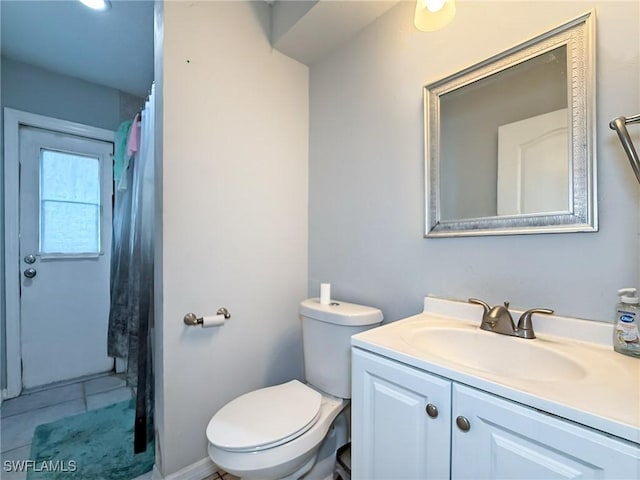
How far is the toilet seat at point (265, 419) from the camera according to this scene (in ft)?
3.21

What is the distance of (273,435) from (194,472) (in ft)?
2.07

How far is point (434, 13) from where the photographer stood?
102cm

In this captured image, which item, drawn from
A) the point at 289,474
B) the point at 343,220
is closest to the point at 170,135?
the point at 343,220

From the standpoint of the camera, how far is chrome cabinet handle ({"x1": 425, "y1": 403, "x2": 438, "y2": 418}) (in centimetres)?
71

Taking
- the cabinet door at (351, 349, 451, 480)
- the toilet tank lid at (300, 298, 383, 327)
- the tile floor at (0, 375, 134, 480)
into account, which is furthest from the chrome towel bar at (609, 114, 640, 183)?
the tile floor at (0, 375, 134, 480)

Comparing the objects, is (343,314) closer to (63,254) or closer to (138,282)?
(138,282)

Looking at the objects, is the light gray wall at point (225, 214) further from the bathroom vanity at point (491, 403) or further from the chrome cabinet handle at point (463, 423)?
the chrome cabinet handle at point (463, 423)

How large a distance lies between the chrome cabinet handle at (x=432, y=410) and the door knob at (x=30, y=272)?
Result: 107 inches

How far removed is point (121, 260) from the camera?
1921mm

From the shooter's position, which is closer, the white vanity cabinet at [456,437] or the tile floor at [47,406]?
the white vanity cabinet at [456,437]

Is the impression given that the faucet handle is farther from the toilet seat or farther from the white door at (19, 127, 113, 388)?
the white door at (19, 127, 113, 388)

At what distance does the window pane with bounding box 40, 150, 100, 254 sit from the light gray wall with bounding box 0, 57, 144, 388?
23cm

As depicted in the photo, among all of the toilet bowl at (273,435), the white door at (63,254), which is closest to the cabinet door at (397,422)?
the toilet bowl at (273,435)

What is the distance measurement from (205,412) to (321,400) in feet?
1.91
